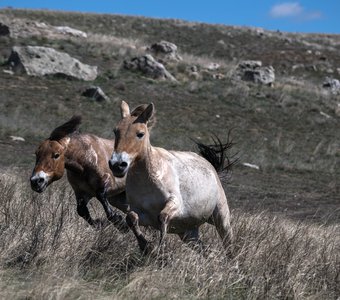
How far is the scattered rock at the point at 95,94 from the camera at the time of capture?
2733cm

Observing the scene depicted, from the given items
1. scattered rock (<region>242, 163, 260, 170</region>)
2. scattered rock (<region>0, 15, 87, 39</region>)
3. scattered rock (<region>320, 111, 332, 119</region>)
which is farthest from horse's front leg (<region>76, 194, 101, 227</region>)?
scattered rock (<region>0, 15, 87, 39</region>)

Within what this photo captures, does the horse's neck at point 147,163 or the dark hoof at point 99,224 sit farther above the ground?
the horse's neck at point 147,163

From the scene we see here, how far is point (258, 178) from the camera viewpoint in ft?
68.8

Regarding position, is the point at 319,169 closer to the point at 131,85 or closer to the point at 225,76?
the point at 131,85

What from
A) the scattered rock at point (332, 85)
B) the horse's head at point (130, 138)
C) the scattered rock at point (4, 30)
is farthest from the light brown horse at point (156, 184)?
the scattered rock at point (332, 85)

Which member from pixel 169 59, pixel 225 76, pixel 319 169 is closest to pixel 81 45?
pixel 169 59

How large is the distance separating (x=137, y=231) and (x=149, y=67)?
26961 mm

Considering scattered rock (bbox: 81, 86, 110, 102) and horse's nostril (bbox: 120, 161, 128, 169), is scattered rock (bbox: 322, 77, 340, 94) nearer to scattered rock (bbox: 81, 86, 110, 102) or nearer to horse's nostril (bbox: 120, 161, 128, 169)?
scattered rock (bbox: 81, 86, 110, 102)

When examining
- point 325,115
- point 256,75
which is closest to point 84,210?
point 325,115

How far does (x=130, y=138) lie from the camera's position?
6.38m

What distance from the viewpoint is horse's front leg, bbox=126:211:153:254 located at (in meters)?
6.37

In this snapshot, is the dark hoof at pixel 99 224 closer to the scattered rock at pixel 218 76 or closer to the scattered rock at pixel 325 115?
the scattered rock at pixel 325 115

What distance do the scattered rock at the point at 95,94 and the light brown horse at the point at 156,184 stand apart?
20210 millimetres

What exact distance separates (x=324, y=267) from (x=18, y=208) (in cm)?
374
